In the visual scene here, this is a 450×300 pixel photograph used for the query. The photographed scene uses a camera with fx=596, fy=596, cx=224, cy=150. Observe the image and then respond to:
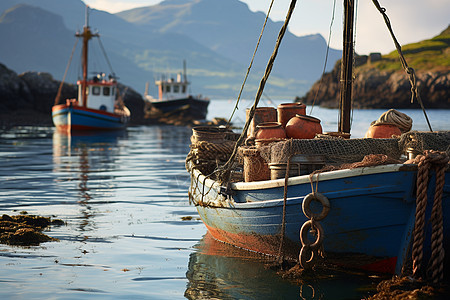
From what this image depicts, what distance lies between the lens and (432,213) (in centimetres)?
600

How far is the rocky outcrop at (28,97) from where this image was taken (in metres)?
49.6

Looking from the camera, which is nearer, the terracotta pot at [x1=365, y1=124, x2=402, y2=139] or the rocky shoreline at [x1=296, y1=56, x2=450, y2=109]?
the terracotta pot at [x1=365, y1=124, x2=402, y2=139]

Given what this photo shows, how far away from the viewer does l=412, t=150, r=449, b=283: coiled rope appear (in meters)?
5.82

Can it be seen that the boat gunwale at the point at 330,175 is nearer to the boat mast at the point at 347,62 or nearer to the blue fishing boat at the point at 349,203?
the blue fishing boat at the point at 349,203

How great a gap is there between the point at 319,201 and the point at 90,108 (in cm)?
3285

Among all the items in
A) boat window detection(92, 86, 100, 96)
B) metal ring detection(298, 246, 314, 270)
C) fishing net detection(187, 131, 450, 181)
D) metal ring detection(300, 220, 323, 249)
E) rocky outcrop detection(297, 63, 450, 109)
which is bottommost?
metal ring detection(298, 246, 314, 270)

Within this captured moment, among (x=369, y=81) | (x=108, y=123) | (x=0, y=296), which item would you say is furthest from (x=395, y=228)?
(x=369, y=81)

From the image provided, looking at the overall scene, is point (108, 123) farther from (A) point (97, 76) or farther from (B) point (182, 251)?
(B) point (182, 251)

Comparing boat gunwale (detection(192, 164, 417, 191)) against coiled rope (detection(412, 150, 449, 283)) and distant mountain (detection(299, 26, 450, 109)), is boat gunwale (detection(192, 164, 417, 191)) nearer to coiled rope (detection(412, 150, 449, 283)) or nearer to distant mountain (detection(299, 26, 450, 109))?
coiled rope (detection(412, 150, 449, 283))

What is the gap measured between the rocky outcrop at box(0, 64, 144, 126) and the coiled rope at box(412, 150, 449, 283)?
143ft

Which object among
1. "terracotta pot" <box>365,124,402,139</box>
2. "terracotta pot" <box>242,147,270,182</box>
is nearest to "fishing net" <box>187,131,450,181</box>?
A: "terracotta pot" <box>242,147,270,182</box>

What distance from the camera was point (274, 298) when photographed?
6.23m

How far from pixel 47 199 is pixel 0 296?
6161mm

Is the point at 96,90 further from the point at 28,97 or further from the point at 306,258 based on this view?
the point at 306,258
